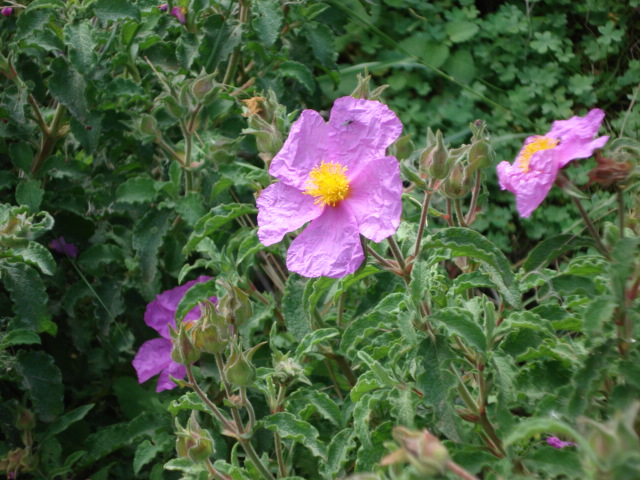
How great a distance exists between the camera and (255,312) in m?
1.65

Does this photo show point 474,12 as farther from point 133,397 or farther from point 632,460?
point 632,460

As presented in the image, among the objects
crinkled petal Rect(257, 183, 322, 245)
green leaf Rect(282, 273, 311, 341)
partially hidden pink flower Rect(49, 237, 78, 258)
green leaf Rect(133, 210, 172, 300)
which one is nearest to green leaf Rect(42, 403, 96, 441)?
green leaf Rect(133, 210, 172, 300)

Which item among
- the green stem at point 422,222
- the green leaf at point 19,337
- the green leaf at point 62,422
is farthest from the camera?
the green leaf at point 62,422

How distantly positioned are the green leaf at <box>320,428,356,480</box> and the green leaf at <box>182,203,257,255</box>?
1.59 ft

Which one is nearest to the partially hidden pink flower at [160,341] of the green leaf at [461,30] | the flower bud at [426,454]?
the flower bud at [426,454]

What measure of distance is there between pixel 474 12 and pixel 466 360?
2080 mm

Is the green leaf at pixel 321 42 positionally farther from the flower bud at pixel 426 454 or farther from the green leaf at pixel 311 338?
the flower bud at pixel 426 454

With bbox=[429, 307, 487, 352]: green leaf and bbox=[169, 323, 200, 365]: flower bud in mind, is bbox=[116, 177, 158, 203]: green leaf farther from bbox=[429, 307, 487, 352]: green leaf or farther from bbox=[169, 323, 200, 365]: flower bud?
bbox=[429, 307, 487, 352]: green leaf

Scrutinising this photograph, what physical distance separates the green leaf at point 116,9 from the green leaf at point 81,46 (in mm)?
52

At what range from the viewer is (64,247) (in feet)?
6.64

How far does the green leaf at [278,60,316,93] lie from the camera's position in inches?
79.9

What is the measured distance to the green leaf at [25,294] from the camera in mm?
1684

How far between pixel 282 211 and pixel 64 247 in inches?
38.9

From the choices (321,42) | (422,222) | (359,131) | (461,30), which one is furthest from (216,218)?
(461,30)
